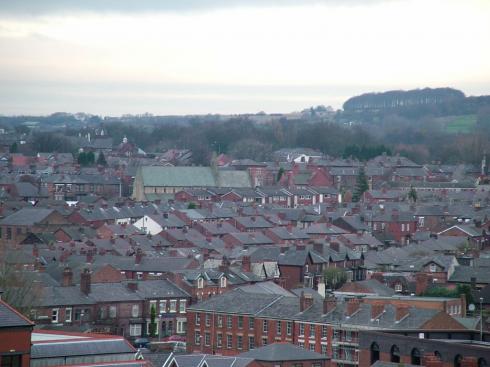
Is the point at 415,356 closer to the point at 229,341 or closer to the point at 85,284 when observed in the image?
the point at 229,341

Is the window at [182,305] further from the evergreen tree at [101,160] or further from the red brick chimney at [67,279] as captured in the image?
the evergreen tree at [101,160]

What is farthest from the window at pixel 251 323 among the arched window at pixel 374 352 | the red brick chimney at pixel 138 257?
the red brick chimney at pixel 138 257

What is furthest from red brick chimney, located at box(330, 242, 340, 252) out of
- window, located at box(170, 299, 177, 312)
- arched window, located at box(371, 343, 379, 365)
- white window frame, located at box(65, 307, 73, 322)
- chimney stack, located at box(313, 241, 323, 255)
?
arched window, located at box(371, 343, 379, 365)

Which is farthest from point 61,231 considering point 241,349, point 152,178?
point 152,178

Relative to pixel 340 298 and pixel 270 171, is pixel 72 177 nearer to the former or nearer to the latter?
pixel 270 171

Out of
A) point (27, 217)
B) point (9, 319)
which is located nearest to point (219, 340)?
point (9, 319)

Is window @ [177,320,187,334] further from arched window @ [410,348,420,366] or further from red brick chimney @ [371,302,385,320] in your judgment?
arched window @ [410,348,420,366]
